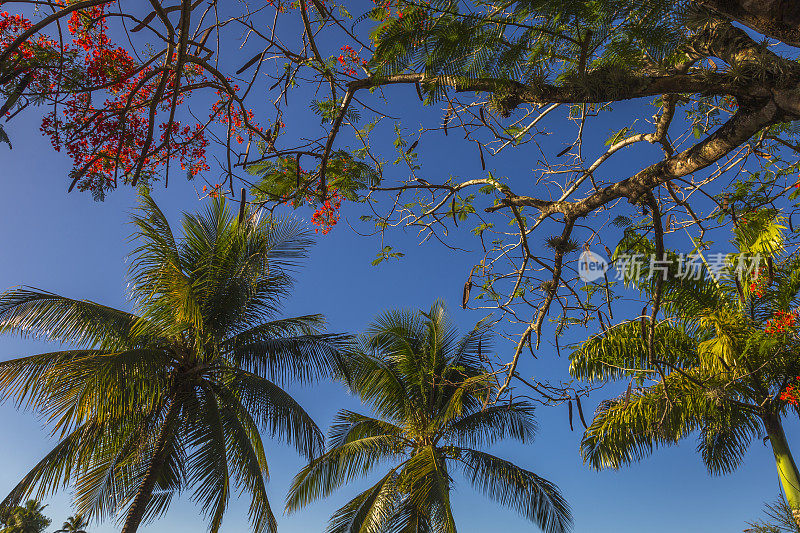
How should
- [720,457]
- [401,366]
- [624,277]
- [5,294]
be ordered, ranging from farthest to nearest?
1. [401,366]
2. [720,457]
3. [5,294]
4. [624,277]

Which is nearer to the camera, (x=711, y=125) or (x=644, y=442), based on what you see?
(x=711, y=125)

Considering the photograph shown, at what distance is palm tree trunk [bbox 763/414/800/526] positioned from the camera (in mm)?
7441

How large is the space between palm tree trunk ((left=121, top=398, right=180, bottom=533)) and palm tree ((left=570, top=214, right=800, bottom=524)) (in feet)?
20.8

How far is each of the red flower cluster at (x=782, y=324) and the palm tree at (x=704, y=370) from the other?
4cm

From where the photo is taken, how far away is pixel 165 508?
8477 mm

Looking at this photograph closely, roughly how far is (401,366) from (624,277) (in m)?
7.23

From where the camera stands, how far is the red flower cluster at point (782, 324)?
7070mm

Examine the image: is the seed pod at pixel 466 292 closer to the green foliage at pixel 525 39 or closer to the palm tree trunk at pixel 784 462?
the green foliage at pixel 525 39

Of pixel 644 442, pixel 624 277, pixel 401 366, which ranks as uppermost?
pixel 401 366

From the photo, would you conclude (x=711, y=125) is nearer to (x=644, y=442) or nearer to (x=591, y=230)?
(x=591, y=230)

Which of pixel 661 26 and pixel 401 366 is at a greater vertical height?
pixel 401 366

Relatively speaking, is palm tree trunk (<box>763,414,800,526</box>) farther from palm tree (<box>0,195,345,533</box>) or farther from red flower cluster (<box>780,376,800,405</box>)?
palm tree (<box>0,195,345,533</box>)

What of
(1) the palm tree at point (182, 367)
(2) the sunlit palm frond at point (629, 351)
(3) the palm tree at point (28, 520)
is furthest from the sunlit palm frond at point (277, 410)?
(3) the palm tree at point (28, 520)

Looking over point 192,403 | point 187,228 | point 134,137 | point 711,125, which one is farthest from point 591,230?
point 187,228
